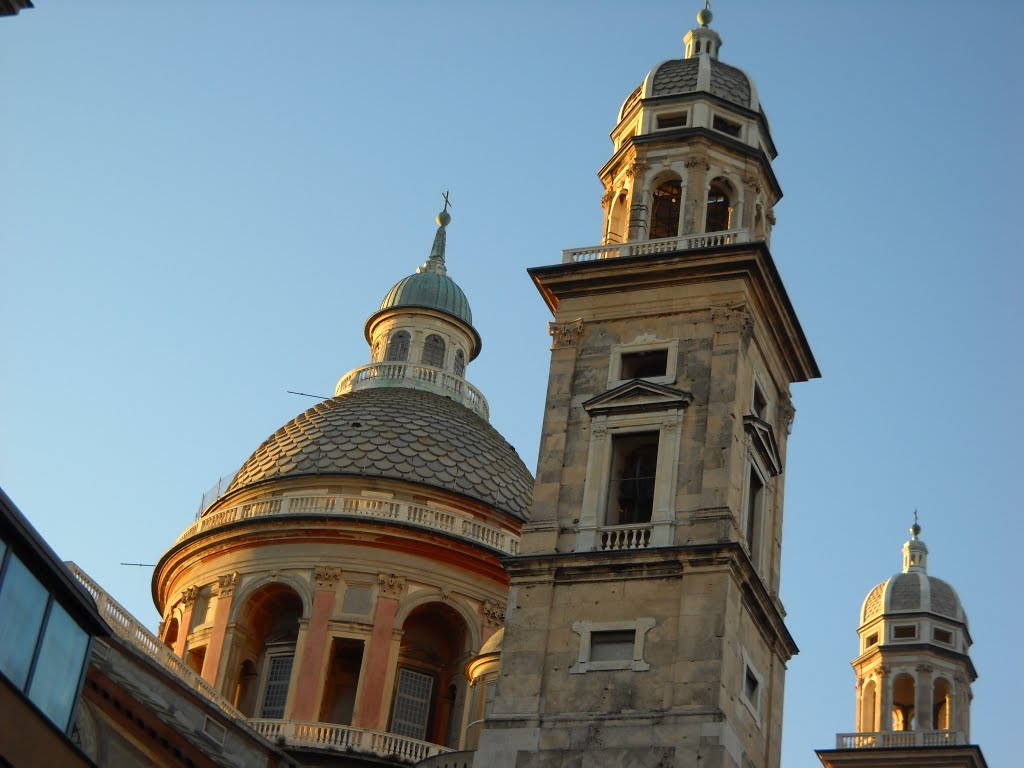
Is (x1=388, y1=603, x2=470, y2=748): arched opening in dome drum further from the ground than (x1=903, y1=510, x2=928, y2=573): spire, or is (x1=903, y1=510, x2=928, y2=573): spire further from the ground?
(x1=903, y1=510, x2=928, y2=573): spire

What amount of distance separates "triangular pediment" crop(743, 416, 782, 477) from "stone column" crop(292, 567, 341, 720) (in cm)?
1519

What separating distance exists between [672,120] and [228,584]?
18.4m

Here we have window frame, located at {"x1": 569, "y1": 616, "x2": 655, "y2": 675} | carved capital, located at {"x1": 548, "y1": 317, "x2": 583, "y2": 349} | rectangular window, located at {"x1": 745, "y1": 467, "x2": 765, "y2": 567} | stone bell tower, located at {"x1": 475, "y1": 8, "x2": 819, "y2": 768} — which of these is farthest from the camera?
carved capital, located at {"x1": 548, "y1": 317, "x2": 583, "y2": 349}

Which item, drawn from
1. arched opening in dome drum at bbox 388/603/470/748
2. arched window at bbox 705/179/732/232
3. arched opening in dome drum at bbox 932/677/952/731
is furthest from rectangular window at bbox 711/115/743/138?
arched opening in dome drum at bbox 932/677/952/731

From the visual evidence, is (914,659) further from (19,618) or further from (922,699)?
(19,618)

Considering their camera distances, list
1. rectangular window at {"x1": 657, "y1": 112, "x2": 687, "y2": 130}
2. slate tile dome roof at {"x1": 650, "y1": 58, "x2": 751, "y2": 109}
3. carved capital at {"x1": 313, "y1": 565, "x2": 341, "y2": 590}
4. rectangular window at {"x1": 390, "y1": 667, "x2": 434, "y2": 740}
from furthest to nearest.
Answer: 1. carved capital at {"x1": 313, "y1": 565, "x2": 341, "y2": 590}
2. rectangular window at {"x1": 390, "y1": 667, "x2": 434, "y2": 740}
3. slate tile dome roof at {"x1": 650, "y1": 58, "x2": 751, "y2": 109}
4. rectangular window at {"x1": 657, "y1": 112, "x2": 687, "y2": 130}

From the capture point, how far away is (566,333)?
41.9 meters

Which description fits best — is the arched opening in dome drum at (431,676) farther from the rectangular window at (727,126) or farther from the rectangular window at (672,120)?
the rectangular window at (727,126)

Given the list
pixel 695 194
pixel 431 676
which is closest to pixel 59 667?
pixel 695 194

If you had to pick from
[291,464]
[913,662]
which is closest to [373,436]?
[291,464]

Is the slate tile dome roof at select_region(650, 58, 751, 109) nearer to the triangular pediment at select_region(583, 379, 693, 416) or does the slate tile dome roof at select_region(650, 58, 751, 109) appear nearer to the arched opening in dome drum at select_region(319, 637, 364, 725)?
the triangular pediment at select_region(583, 379, 693, 416)

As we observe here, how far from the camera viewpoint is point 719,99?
45344 mm

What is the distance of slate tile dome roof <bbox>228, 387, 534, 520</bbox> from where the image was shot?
55.1 meters

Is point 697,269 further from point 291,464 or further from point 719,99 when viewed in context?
point 291,464
